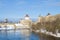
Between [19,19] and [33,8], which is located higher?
[33,8]

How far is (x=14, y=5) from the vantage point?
345 cm

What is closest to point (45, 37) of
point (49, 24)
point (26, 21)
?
point (49, 24)

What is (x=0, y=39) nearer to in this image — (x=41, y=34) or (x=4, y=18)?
(x=4, y=18)

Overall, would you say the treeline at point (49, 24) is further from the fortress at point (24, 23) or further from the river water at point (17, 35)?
the river water at point (17, 35)

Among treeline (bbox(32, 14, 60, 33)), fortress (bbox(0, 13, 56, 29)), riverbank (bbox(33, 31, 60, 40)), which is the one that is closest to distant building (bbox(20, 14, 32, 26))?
fortress (bbox(0, 13, 56, 29))

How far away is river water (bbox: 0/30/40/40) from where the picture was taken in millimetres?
3421

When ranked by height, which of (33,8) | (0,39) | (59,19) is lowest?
(0,39)

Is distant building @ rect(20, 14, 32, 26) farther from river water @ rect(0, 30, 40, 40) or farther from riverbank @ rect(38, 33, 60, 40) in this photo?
riverbank @ rect(38, 33, 60, 40)

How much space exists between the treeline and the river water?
0.55ft

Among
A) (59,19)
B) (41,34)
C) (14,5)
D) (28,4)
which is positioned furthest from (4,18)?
(59,19)

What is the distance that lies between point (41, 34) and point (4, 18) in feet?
2.72

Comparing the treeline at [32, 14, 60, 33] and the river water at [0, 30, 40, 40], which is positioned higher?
the treeline at [32, 14, 60, 33]

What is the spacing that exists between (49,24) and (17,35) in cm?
69

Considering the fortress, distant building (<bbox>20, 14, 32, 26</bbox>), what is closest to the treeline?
the fortress
